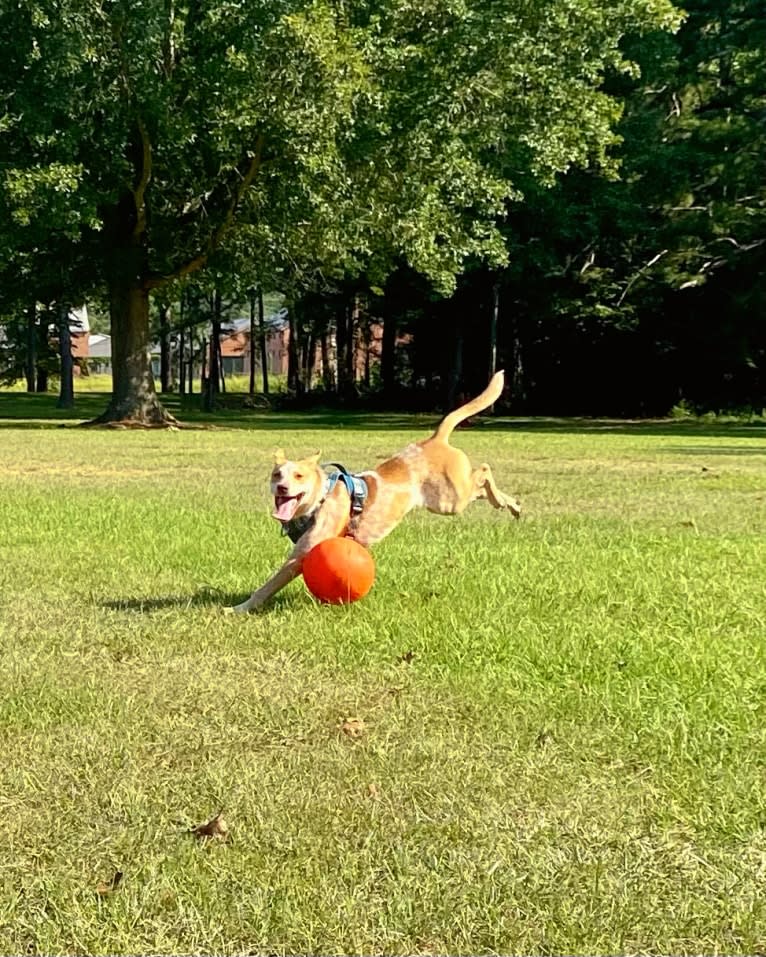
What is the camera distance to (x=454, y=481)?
686 cm

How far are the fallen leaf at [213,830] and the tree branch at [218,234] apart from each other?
23.0 meters

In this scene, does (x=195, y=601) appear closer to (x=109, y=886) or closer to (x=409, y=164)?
(x=109, y=886)

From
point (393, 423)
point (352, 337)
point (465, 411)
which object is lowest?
point (393, 423)

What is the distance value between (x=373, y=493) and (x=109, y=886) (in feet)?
12.1

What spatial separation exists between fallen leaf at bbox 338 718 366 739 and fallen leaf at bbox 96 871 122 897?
47.5 inches

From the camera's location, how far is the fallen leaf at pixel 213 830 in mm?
3213

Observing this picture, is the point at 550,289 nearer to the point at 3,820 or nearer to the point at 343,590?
the point at 343,590

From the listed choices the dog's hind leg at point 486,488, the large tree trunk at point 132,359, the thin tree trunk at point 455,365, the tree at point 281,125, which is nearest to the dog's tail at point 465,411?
the dog's hind leg at point 486,488

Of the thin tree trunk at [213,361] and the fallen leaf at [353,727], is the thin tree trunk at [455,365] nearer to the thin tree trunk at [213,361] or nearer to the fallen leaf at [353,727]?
the thin tree trunk at [213,361]

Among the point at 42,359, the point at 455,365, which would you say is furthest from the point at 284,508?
the point at 42,359

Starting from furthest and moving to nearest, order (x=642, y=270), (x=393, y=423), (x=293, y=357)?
1. (x=293, y=357)
2. (x=642, y=270)
3. (x=393, y=423)

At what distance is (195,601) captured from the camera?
6430 millimetres

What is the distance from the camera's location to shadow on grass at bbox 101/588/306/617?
6.23 metres

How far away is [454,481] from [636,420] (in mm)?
31914
